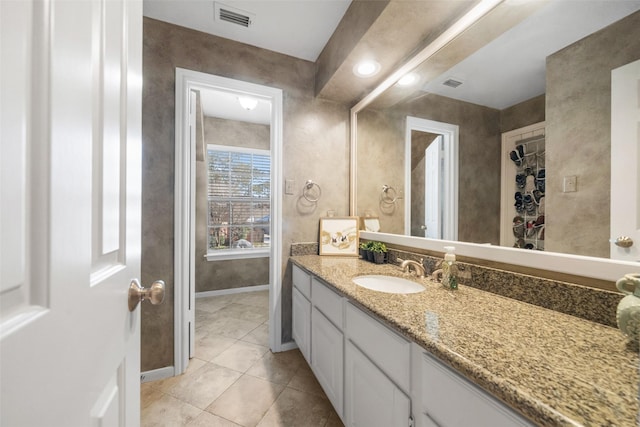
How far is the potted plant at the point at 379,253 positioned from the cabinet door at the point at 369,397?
73 centimetres

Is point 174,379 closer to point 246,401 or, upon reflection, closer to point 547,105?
point 246,401

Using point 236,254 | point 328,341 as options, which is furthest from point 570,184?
point 236,254

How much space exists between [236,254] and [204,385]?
2.22 meters

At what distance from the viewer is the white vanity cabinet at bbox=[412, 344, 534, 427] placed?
1.84 feet

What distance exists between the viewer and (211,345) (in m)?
2.27

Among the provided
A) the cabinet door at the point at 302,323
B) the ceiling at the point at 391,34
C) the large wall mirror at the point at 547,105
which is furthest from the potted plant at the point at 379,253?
the ceiling at the point at 391,34

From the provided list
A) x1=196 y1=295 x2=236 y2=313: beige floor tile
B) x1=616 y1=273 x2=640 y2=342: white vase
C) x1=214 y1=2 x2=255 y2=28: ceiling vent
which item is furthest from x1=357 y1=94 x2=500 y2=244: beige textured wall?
x1=196 y1=295 x2=236 y2=313: beige floor tile

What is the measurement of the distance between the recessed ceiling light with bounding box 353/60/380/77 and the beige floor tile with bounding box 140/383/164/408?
2603mm

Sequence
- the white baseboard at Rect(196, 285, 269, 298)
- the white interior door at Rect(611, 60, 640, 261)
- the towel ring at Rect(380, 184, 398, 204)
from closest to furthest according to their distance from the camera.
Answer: the white interior door at Rect(611, 60, 640, 261) < the towel ring at Rect(380, 184, 398, 204) < the white baseboard at Rect(196, 285, 269, 298)

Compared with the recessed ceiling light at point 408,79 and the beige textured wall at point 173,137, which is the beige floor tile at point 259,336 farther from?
the recessed ceiling light at point 408,79

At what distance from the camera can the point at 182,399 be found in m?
1.63

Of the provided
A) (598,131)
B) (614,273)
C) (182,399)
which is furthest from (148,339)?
(598,131)

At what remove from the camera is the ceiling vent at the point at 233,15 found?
5.60 ft

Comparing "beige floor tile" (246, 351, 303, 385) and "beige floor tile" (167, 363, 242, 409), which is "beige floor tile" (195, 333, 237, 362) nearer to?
"beige floor tile" (167, 363, 242, 409)
